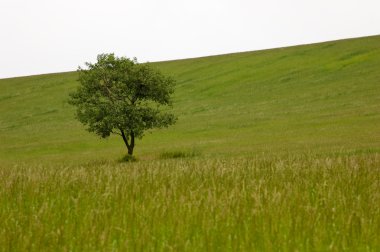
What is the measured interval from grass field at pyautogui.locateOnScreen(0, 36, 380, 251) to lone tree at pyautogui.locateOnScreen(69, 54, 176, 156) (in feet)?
7.49

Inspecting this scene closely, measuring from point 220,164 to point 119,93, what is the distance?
75.2 feet

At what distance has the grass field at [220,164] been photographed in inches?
193

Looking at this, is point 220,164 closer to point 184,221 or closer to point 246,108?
point 184,221

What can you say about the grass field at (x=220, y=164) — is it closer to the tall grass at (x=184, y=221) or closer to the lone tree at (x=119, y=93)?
the tall grass at (x=184, y=221)

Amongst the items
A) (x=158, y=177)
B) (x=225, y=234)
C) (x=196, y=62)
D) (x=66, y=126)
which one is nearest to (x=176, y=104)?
(x=66, y=126)

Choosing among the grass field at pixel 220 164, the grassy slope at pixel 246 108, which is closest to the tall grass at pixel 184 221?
the grass field at pixel 220 164

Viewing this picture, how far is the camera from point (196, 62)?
82688 millimetres

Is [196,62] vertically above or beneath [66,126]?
above

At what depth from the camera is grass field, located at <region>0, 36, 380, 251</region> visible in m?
4.91

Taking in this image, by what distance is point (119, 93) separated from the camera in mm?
31594

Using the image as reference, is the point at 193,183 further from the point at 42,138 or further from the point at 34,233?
the point at 42,138

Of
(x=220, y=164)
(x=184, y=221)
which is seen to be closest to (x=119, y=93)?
(x=220, y=164)

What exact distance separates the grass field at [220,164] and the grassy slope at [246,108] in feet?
0.73

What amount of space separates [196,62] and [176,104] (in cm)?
2586
